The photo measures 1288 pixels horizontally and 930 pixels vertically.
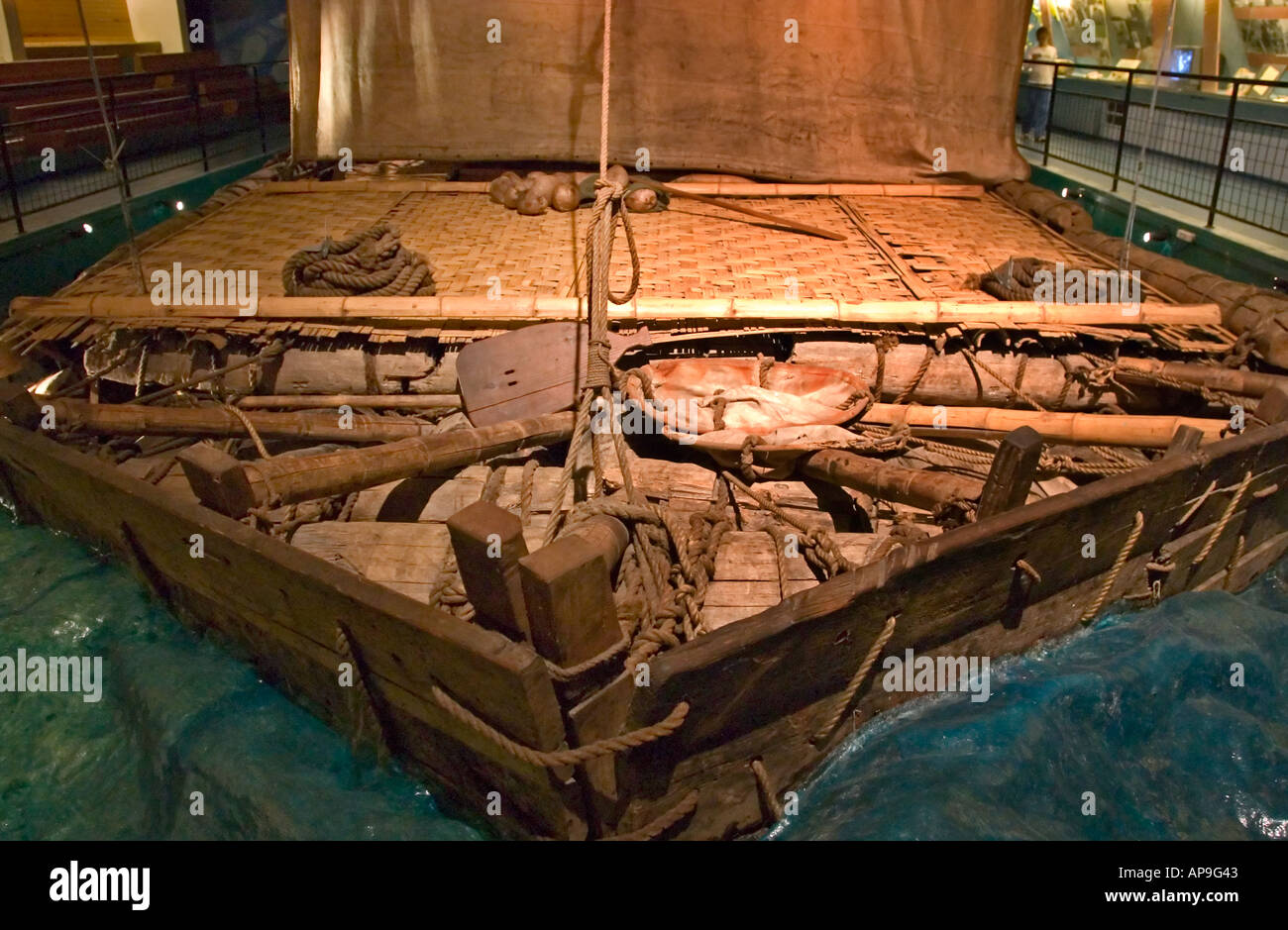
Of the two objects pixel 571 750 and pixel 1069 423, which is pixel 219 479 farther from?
pixel 1069 423

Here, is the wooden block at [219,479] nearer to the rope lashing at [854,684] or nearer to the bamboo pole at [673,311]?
the bamboo pole at [673,311]

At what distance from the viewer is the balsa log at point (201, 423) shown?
158 inches

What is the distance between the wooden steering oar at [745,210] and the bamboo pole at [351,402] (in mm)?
2971

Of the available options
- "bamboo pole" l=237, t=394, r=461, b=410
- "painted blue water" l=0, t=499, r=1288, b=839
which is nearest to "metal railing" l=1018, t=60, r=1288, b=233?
"painted blue water" l=0, t=499, r=1288, b=839

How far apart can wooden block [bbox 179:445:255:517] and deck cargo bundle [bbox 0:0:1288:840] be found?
3 cm

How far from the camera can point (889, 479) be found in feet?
11.7

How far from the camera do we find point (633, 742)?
2.30m

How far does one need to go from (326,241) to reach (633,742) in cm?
369

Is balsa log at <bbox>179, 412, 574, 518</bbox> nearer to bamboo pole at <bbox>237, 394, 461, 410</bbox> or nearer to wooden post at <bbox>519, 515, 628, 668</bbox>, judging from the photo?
bamboo pole at <bbox>237, 394, 461, 410</bbox>

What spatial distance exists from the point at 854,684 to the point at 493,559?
1385mm

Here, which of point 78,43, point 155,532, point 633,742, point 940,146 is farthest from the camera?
point 78,43

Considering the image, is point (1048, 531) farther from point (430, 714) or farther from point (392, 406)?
point (392, 406)

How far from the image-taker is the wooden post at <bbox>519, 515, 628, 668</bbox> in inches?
83.9

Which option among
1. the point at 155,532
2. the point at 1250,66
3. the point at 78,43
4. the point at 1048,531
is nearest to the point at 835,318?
the point at 1048,531
